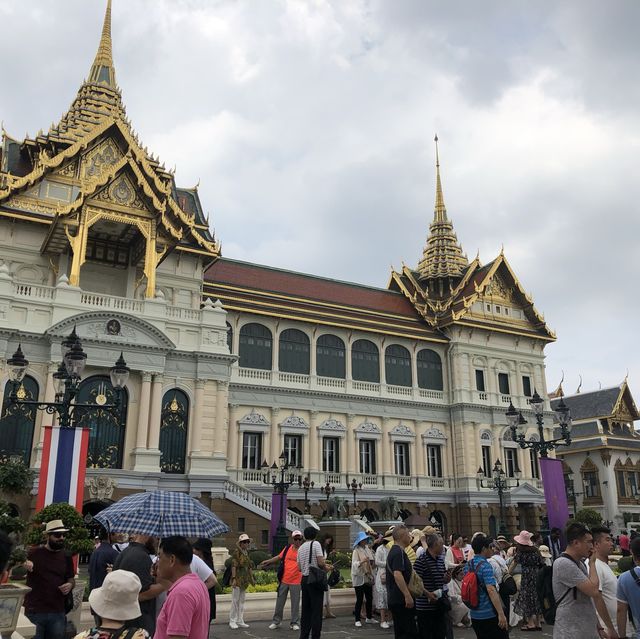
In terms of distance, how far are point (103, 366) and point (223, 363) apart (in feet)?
16.2

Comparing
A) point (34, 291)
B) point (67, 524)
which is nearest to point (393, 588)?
point (67, 524)

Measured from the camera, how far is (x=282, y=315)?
3588 centimetres

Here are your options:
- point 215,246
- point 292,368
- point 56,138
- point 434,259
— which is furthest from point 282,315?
point 434,259

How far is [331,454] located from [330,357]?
5276 millimetres

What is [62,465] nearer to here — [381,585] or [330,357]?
[381,585]

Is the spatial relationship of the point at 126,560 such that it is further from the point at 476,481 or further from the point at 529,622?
the point at 476,481

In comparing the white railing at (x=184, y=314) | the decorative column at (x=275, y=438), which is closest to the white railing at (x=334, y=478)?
the decorative column at (x=275, y=438)

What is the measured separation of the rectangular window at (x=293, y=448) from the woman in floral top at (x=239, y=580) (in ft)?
70.7

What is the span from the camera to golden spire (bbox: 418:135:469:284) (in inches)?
1857

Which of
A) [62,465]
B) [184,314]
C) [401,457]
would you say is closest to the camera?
[62,465]

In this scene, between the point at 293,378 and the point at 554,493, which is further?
the point at 293,378

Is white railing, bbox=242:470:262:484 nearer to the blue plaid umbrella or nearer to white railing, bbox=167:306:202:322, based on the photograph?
white railing, bbox=167:306:202:322

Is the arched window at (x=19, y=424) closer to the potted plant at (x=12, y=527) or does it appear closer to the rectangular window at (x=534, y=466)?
the potted plant at (x=12, y=527)

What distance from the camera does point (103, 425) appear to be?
25.4m
